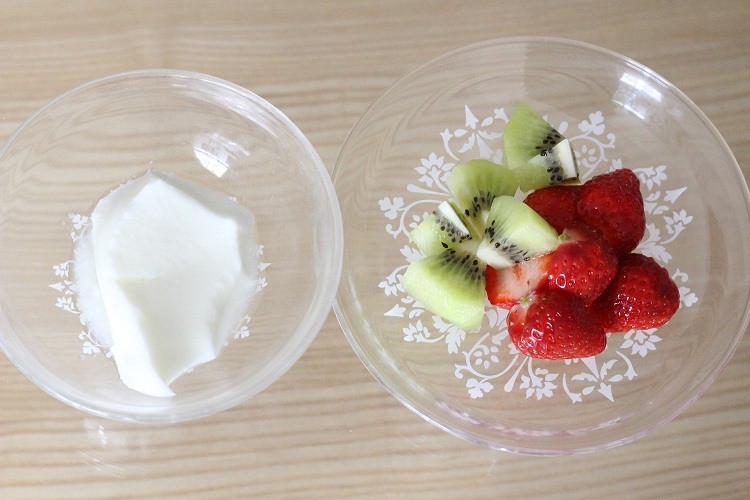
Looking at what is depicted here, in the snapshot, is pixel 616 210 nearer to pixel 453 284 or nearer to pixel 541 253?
pixel 541 253

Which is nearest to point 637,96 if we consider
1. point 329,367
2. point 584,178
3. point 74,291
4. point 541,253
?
point 584,178

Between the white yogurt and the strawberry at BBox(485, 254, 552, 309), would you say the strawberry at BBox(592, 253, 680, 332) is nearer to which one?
the strawberry at BBox(485, 254, 552, 309)

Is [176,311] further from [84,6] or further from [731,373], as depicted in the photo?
[731,373]

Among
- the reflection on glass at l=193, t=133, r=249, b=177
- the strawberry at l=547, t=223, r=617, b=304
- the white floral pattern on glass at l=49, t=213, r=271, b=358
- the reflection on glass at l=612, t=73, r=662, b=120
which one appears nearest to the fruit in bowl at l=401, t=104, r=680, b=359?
the strawberry at l=547, t=223, r=617, b=304

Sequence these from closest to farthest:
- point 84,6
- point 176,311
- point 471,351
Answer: point 176,311 → point 471,351 → point 84,6

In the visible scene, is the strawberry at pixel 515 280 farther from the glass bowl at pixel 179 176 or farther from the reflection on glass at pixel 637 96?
the reflection on glass at pixel 637 96

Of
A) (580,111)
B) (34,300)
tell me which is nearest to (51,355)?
(34,300)

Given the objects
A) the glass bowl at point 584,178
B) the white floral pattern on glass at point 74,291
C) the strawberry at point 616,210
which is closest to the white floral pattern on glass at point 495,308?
the glass bowl at point 584,178
